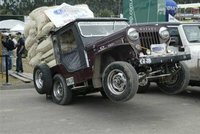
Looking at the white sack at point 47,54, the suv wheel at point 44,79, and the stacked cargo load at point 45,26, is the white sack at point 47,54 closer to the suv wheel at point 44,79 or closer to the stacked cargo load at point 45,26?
the stacked cargo load at point 45,26

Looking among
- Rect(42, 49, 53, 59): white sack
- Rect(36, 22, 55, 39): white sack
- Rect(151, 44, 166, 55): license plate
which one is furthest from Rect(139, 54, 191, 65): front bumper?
Rect(42, 49, 53, 59): white sack

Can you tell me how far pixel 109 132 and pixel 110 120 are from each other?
3.14 ft

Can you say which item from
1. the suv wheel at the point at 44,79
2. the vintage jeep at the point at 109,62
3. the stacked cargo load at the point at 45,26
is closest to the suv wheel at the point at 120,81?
the vintage jeep at the point at 109,62

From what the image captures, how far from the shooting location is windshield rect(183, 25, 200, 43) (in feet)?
36.5

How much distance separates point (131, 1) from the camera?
17938 mm

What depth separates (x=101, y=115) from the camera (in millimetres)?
8633

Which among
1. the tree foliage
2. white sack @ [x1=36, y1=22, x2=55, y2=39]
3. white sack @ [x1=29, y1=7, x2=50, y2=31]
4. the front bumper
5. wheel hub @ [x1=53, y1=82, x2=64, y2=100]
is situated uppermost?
the tree foliage

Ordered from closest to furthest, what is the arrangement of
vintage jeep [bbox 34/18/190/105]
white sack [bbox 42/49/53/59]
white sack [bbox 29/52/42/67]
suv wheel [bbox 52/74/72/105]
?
1. vintage jeep [bbox 34/18/190/105]
2. suv wheel [bbox 52/74/72/105]
3. white sack [bbox 42/49/53/59]
4. white sack [bbox 29/52/42/67]

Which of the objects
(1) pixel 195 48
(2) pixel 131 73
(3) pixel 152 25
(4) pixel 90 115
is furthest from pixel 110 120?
(1) pixel 195 48

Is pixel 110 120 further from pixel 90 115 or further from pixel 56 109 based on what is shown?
pixel 56 109

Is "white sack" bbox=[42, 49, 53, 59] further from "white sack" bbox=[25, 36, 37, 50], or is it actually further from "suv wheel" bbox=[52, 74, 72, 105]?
"suv wheel" bbox=[52, 74, 72, 105]

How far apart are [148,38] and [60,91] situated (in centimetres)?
275

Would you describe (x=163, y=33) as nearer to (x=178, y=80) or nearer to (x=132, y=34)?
(x=132, y=34)

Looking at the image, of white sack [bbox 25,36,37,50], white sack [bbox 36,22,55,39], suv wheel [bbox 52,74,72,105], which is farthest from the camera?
white sack [bbox 25,36,37,50]
